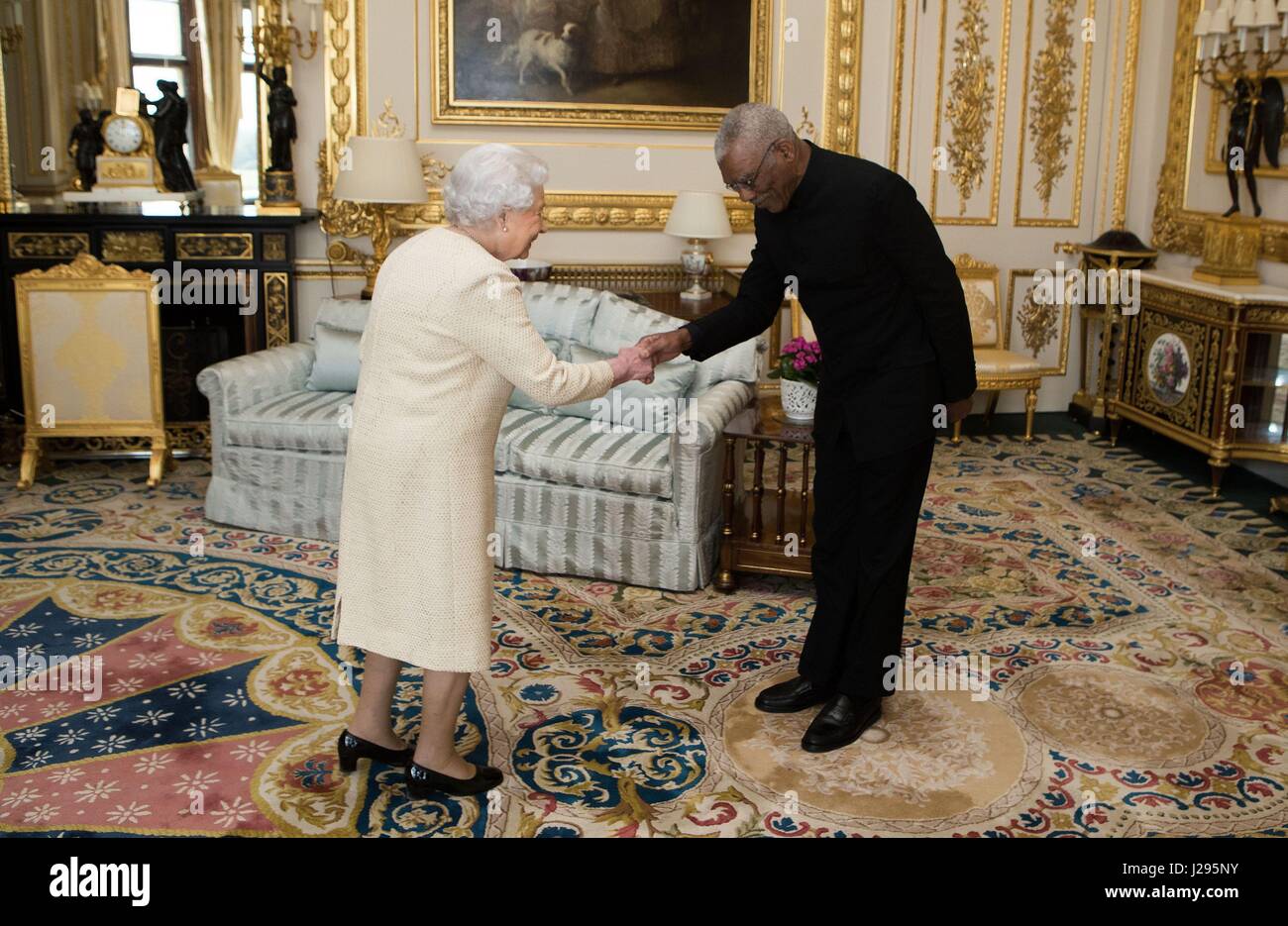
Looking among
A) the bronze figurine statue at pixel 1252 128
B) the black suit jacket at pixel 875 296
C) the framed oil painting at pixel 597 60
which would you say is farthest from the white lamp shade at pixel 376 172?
the bronze figurine statue at pixel 1252 128

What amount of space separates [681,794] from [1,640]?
252cm

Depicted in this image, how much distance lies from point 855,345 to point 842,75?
4.70 m

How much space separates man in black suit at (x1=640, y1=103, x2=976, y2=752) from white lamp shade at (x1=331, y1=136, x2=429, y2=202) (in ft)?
10.5

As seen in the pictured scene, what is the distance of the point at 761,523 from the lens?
4.98m

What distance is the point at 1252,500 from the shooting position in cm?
644

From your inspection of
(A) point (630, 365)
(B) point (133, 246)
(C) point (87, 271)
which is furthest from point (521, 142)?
(A) point (630, 365)

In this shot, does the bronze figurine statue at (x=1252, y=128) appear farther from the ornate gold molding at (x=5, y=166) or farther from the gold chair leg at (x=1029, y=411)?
the ornate gold molding at (x=5, y=166)

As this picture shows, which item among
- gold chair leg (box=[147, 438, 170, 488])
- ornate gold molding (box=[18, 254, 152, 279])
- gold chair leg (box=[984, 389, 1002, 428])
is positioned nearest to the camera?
ornate gold molding (box=[18, 254, 152, 279])

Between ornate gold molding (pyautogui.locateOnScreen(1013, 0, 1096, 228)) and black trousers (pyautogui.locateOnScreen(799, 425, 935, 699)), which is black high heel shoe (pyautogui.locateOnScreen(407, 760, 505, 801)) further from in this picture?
ornate gold molding (pyautogui.locateOnScreen(1013, 0, 1096, 228))

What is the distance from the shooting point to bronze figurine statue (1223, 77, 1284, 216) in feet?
21.7

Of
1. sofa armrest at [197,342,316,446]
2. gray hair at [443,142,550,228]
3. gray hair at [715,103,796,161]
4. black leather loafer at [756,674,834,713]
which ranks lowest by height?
black leather loafer at [756,674,834,713]

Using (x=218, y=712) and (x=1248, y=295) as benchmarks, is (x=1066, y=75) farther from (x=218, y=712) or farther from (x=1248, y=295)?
(x=218, y=712)

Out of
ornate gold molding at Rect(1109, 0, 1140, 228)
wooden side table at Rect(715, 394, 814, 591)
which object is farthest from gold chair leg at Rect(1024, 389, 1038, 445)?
wooden side table at Rect(715, 394, 814, 591)

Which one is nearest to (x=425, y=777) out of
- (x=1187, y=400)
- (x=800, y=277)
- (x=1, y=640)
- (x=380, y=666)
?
(x=380, y=666)
